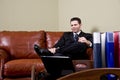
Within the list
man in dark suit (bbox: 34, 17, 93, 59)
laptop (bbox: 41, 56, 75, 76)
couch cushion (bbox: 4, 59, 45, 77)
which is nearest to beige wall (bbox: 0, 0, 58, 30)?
man in dark suit (bbox: 34, 17, 93, 59)

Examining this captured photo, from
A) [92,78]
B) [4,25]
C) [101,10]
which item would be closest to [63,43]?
[101,10]

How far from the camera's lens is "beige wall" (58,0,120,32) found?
2.69 m

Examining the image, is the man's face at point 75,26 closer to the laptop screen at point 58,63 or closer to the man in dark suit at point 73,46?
the man in dark suit at point 73,46

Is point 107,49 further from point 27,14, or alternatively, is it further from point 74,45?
point 27,14

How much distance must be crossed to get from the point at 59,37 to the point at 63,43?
1.18ft

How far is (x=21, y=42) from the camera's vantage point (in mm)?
3350

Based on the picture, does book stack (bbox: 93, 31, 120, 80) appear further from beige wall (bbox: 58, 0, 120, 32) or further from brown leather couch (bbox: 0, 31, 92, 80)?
brown leather couch (bbox: 0, 31, 92, 80)

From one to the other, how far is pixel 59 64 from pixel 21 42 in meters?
2.40

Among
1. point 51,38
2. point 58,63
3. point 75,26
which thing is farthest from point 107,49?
point 51,38

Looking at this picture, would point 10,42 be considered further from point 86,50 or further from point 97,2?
point 97,2

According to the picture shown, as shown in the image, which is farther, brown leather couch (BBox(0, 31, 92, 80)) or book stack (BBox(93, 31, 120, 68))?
brown leather couch (BBox(0, 31, 92, 80))

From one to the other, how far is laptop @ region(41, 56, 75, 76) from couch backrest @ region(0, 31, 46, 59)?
7.22 feet

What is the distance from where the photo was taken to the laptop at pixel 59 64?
3.17ft

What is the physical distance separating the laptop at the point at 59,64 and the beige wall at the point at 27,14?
291cm
